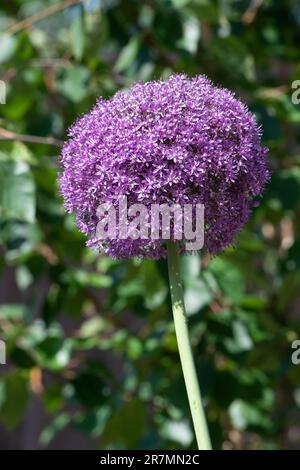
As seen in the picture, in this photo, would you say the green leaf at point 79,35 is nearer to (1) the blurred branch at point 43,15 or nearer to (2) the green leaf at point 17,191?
(1) the blurred branch at point 43,15

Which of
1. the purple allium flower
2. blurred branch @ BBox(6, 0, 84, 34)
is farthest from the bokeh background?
the purple allium flower

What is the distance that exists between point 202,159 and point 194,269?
958 mm

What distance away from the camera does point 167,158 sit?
108 centimetres

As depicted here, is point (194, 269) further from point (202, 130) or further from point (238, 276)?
point (202, 130)

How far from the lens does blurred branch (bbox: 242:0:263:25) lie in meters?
2.58

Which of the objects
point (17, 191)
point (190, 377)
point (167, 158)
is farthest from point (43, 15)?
point (190, 377)

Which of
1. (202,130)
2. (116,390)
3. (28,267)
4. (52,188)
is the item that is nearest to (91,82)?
(52,188)

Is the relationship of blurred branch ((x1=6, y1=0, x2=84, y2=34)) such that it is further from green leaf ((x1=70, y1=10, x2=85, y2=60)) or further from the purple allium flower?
the purple allium flower

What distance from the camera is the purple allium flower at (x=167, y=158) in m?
1.08

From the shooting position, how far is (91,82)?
2.46m

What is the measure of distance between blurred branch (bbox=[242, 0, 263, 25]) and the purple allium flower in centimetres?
151

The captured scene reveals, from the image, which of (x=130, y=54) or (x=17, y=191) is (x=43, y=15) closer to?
(x=130, y=54)

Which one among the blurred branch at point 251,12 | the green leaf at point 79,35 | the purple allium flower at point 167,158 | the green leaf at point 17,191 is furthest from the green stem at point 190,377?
the blurred branch at point 251,12

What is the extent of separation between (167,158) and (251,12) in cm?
167
